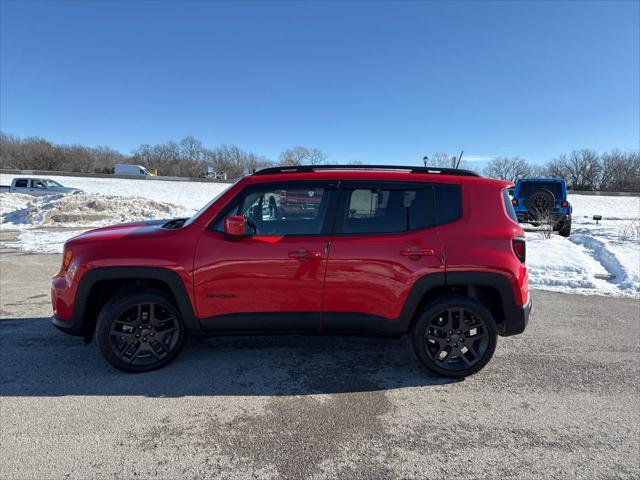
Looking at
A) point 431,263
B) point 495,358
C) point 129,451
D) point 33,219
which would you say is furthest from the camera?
point 33,219

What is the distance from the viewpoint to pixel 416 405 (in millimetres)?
2920

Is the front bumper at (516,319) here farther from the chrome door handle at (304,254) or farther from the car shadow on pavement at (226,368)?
the chrome door handle at (304,254)

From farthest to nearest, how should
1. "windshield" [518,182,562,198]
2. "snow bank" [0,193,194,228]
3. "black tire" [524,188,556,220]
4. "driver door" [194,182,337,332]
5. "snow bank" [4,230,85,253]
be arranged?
"snow bank" [0,193,194,228], "windshield" [518,182,562,198], "black tire" [524,188,556,220], "snow bank" [4,230,85,253], "driver door" [194,182,337,332]

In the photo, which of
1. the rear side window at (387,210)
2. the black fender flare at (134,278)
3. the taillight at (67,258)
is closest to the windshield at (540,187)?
the rear side window at (387,210)

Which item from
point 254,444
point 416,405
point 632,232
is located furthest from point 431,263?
point 632,232

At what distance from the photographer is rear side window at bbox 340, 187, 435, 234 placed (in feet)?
10.7

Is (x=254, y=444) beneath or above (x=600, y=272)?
beneath

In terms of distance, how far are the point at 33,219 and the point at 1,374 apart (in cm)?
1499

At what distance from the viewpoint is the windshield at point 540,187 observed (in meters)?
12.8

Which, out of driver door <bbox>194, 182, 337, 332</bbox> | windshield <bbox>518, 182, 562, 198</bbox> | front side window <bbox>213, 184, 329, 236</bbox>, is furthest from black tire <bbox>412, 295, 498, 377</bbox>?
windshield <bbox>518, 182, 562, 198</bbox>

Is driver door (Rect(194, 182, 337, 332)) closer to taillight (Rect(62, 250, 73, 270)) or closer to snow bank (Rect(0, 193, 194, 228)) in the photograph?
taillight (Rect(62, 250, 73, 270))

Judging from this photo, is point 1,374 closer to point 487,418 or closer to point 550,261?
point 487,418

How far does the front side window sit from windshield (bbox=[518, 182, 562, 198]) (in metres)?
12.0

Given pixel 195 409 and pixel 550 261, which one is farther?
pixel 550 261
